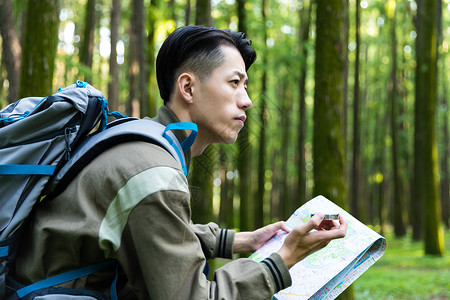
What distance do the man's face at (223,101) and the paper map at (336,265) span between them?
23.8 inches

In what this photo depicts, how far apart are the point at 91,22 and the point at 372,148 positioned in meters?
21.1

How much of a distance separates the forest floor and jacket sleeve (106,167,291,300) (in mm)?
7916

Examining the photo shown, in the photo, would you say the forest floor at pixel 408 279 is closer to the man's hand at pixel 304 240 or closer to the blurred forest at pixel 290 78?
the blurred forest at pixel 290 78

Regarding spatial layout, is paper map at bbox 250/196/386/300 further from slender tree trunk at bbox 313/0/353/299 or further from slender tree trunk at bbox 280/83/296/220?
slender tree trunk at bbox 280/83/296/220

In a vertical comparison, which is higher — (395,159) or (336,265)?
(336,265)

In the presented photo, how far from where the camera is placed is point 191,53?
198cm

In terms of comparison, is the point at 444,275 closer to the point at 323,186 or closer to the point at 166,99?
the point at 323,186

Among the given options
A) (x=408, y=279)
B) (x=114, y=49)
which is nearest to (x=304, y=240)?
(x=408, y=279)

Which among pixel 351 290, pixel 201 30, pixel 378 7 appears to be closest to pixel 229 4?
pixel 378 7

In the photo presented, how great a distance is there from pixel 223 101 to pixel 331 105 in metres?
3.97

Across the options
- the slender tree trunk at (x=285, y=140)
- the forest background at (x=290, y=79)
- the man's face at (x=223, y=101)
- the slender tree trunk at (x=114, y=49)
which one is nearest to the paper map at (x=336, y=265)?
the man's face at (x=223, y=101)

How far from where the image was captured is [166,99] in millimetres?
2062

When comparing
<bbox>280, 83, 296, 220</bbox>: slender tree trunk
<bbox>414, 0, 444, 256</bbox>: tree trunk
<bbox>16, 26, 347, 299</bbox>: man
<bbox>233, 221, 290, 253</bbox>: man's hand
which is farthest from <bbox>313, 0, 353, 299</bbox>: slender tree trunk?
<bbox>280, 83, 296, 220</bbox>: slender tree trunk

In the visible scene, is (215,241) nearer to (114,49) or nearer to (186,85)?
(186,85)
